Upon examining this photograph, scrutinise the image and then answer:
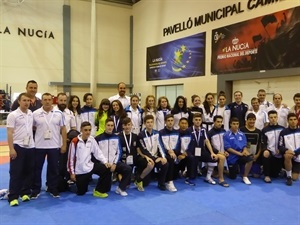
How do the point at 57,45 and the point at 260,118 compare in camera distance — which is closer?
the point at 260,118

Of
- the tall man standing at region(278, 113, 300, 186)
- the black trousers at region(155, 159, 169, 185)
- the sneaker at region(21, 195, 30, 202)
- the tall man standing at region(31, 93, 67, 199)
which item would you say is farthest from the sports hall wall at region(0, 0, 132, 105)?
the tall man standing at region(278, 113, 300, 186)

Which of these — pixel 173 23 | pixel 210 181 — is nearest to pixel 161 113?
pixel 210 181

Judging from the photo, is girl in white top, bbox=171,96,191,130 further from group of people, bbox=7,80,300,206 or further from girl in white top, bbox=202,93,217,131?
girl in white top, bbox=202,93,217,131

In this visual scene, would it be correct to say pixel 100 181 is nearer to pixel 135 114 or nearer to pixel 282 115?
pixel 135 114

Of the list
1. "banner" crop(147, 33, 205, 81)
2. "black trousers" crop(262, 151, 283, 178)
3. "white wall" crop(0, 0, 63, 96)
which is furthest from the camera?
"white wall" crop(0, 0, 63, 96)

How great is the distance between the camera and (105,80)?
15.7 m

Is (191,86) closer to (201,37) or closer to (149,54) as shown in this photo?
(201,37)

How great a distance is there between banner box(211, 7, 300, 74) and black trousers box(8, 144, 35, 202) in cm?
791

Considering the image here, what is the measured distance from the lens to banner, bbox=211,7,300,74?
865 centimetres

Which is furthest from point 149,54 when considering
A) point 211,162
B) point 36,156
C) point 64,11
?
point 36,156

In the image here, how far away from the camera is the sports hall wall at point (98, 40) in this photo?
12.6 metres

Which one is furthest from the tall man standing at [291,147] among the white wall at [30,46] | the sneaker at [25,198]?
the white wall at [30,46]

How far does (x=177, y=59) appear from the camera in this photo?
13078 millimetres

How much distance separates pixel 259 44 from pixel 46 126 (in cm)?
807
